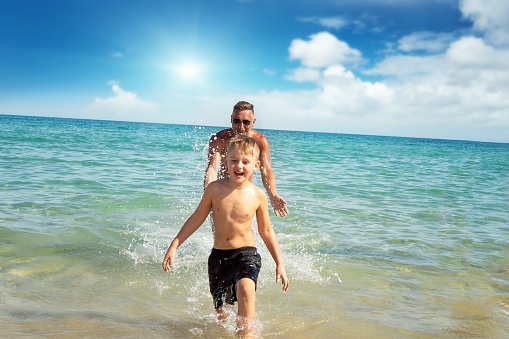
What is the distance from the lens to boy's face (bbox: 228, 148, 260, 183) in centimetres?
313

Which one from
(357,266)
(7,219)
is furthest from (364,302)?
(7,219)

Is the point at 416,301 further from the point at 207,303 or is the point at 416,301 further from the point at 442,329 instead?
the point at 207,303

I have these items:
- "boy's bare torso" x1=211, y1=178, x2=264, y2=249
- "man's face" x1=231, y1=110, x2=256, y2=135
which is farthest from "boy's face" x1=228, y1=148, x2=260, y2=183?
"man's face" x1=231, y1=110, x2=256, y2=135

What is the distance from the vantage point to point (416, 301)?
4297 mm

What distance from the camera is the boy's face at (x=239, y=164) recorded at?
10.3ft

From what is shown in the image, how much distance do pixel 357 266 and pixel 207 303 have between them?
218 cm

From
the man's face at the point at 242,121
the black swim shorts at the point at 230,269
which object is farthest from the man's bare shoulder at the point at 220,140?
the black swim shorts at the point at 230,269

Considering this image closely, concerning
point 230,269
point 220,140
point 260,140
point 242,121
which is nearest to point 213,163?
point 220,140

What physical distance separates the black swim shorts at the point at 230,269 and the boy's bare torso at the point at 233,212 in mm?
61

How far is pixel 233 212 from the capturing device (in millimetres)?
3225

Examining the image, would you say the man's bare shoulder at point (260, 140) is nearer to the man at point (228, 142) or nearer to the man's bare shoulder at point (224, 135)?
the man at point (228, 142)

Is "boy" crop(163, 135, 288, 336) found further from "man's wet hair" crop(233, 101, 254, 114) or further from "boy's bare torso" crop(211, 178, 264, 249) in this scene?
"man's wet hair" crop(233, 101, 254, 114)

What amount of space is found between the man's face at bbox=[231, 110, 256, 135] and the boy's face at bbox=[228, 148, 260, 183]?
1.47 m

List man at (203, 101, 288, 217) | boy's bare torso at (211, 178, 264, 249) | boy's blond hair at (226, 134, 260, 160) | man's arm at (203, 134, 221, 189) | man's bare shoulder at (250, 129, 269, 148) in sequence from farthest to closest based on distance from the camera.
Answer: man's bare shoulder at (250, 129, 269, 148)
man at (203, 101, 288, 217)
man's arm at (203, 134, 221, 189)
boy's bare torso at (211, 178, 264, 249)
boy's blond hair at (226, 134, 260, 160)
